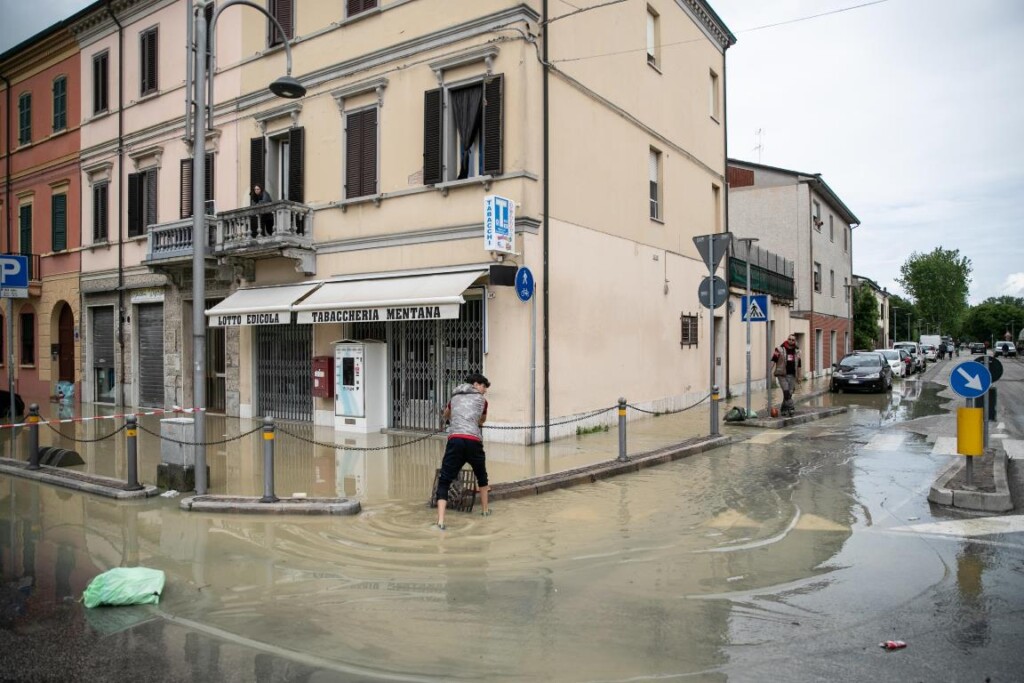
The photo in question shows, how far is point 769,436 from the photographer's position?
13820mm

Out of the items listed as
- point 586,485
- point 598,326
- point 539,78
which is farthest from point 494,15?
point 586,485

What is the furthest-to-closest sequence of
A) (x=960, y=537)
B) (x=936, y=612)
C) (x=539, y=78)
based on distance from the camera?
(x=539, y=78) → (x=960, y=537) → (x=936, y=612)

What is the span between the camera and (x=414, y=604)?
525 centimetres

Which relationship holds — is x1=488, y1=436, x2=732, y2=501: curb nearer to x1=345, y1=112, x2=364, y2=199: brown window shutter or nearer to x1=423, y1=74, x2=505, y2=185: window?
x1=423, y1=74, x2=505, y2=185: window

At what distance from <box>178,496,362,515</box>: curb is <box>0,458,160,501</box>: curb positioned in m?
0.89

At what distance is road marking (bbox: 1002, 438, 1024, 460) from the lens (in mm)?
11227

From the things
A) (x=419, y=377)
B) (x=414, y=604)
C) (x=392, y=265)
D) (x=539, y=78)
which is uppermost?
(x=539, y=78)

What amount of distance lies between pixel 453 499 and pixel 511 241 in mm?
5490

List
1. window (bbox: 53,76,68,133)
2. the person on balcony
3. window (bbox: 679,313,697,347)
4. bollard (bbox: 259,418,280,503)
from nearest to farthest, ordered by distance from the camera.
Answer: bollard (bbox: 259,418,280,503) → the person on balcony → window (bbox: 679,313,697,347) → window (bbox: 53,76,68,133)

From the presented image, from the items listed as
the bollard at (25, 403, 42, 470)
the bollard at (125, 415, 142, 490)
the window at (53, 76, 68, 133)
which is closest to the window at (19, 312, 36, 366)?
the window at (53, 76, 68, 133)

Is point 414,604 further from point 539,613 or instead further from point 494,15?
point 494,15

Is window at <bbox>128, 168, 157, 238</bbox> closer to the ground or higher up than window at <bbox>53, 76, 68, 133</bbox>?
closer to the ground

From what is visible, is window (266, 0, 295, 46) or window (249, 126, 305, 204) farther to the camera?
window (249, 126, 305, 204)

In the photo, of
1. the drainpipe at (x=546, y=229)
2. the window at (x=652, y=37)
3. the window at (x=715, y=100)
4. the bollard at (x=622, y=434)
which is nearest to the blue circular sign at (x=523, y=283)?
the drainpipe at (x=546, y=229)
